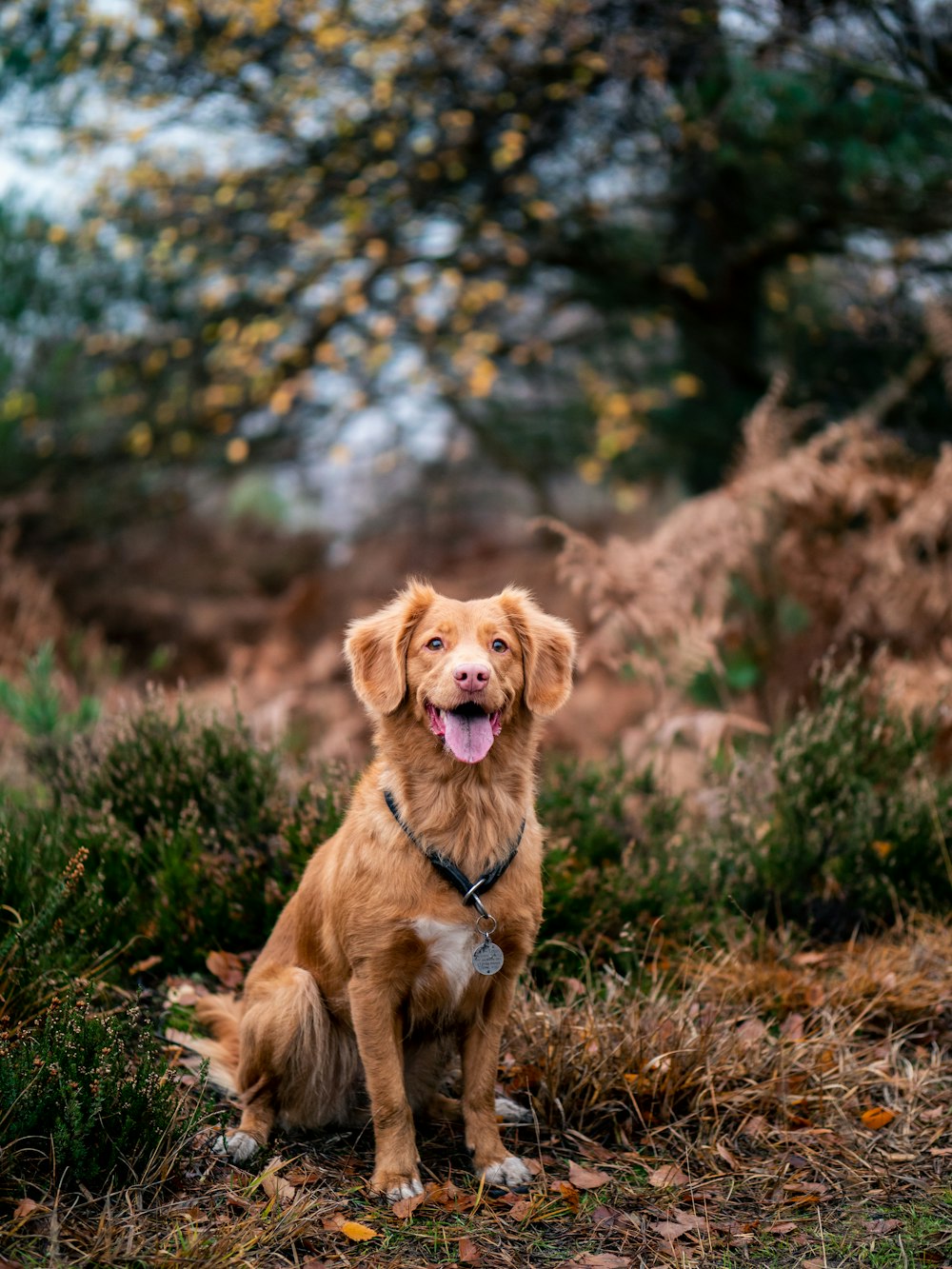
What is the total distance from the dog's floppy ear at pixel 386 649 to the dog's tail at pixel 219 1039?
3.78ft

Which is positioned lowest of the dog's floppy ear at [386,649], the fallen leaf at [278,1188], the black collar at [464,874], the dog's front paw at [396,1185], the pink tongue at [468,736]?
the dog's front paw at [396,1185]

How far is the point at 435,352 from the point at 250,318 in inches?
63.7

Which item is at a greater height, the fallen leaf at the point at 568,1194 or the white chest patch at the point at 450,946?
the white chest patch at the point at 450,946

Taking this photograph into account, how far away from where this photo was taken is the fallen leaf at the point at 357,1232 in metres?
2.76

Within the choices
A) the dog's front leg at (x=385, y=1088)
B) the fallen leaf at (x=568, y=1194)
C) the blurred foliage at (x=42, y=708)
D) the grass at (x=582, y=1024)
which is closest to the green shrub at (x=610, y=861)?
the grass at (x=582, y=1024)

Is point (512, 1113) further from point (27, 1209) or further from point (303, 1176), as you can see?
point (27, 1209)

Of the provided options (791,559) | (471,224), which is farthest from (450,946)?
(471,224)

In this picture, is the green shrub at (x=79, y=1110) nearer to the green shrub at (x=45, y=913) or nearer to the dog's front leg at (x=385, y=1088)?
the green shrub at (x=45, y=913)

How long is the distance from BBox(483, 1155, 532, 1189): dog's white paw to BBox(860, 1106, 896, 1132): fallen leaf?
1.13 metres

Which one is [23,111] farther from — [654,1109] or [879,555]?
[654,1109]

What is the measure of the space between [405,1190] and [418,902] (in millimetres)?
752

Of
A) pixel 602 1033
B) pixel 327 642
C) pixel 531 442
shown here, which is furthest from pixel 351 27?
pixel 602 1033

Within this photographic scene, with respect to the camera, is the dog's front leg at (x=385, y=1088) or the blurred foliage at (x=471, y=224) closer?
the dog's front leg at (x=385, y=1088)

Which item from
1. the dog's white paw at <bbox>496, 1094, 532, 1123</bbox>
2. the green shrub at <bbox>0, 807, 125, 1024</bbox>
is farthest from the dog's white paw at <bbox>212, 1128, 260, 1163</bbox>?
the dog's white paw at <bbox>496, 1094, 532, 1123</bbox>
